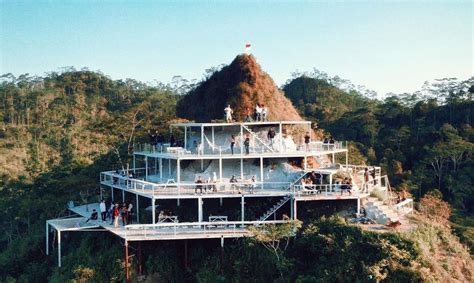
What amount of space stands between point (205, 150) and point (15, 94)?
189 feet

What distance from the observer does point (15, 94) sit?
70812 mm

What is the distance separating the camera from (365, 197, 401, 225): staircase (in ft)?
69.2

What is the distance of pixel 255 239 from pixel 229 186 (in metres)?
4.62

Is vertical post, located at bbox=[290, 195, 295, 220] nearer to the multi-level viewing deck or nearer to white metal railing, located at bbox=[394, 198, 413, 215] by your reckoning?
the multi-level viewing deck

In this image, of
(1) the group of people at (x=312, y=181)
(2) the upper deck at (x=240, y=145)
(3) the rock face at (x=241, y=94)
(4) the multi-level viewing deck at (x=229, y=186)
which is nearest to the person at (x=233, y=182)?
(4) the multi-level viewing deck at (x=229, y=186)

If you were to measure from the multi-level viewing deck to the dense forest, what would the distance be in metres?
1.42

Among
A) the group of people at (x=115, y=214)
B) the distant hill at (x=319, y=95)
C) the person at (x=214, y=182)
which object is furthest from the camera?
the distant hill at (x=319, y=95)

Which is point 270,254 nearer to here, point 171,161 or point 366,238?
point 366,238

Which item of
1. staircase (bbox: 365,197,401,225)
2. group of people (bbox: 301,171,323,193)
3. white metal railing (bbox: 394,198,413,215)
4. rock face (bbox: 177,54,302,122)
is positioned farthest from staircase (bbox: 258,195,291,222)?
rock face (bbox: 177,54,302,122)

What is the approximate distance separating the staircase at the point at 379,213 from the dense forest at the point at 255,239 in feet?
5.11

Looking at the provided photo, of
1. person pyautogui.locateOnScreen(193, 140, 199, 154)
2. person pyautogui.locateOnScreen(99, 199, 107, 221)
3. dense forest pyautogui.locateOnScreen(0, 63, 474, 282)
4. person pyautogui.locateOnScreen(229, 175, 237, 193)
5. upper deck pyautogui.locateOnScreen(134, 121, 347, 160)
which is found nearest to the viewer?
→ dense forest pyautogui.locateOnScreen(0, 63, 474, 282)

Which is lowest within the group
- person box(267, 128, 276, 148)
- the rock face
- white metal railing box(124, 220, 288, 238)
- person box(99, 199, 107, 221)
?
white metal railing box(124, 220, 288, 238)

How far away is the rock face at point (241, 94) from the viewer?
3297 centimetres

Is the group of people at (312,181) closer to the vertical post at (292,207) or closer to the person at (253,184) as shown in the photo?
the vertical post at (292,207)
